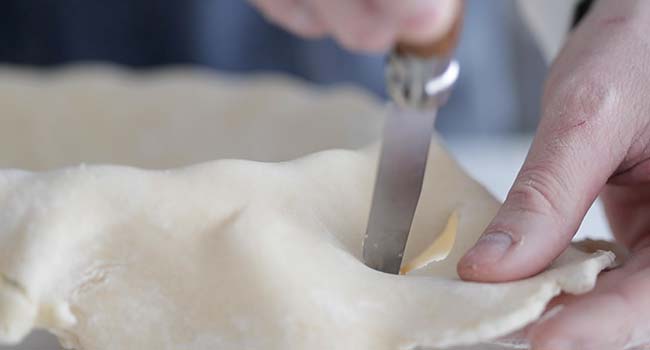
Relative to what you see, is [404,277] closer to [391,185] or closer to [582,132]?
[391,185]

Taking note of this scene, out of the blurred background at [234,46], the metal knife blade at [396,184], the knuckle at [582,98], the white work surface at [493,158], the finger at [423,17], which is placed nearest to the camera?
the finger at [423,17]

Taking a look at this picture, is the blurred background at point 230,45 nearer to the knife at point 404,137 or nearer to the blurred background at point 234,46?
the blurred background at point 234,46

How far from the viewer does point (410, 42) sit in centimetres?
48

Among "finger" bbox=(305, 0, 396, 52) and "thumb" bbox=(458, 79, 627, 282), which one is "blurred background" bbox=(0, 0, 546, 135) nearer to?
"thumb" bbox=(458, 79, 627, 282)

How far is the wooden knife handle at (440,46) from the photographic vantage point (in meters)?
0.48

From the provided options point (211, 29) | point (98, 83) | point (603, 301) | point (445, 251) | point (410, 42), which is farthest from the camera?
point (211, 29)

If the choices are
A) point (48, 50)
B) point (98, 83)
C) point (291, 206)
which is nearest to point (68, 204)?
point (291, 206)

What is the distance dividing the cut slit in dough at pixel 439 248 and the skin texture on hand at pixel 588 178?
7 centimetres

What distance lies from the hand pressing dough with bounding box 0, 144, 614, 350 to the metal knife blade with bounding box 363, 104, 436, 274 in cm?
3

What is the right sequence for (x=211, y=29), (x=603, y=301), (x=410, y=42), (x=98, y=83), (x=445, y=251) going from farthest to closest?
(x=211, y=29) < (x=98, y=83) < (x=445, y=251) < (x=603, y=301) < (x=410, y=42)

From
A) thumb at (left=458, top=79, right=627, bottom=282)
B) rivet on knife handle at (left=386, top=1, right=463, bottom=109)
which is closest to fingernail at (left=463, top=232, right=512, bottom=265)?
thumb at (left=458, top=79, right=627, bottom=282)

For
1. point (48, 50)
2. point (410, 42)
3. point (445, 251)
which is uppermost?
point (410, 42)

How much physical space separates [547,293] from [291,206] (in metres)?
0.19

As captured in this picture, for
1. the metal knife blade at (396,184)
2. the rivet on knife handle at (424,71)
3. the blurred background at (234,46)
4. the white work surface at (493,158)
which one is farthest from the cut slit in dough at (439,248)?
the blurred background at (234,46)
